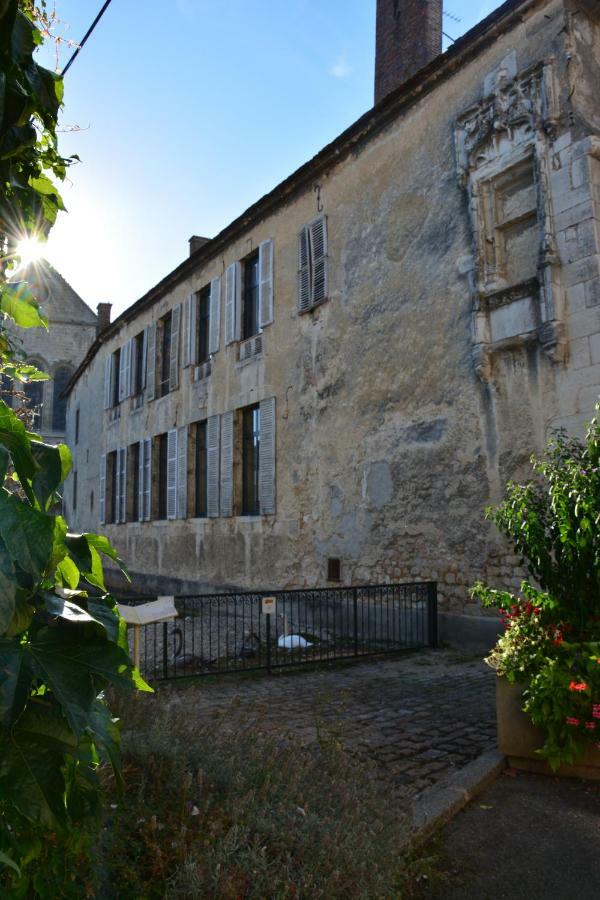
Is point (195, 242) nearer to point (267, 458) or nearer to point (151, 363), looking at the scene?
point (151, 363)

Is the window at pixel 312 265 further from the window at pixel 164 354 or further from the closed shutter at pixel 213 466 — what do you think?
the window at pixel 164 354

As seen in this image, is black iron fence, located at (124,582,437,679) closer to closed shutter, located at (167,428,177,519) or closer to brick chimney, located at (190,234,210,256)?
closed shutter, located at (167,428,177,519)

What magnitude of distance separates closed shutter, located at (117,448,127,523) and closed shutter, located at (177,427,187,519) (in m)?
4.11

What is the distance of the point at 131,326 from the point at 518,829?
19.0 m

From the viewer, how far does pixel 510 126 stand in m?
9.02

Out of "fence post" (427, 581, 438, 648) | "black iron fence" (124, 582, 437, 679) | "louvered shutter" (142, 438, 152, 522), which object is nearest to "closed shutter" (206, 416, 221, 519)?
"louvered shutter" (142, 438, 152, 522)

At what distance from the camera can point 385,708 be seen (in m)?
6.20

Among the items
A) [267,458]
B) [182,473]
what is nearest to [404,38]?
[267,458]

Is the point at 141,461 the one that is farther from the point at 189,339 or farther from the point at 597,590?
the point at 597,590

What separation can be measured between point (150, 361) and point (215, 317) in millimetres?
3964

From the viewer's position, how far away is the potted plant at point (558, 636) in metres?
4.03

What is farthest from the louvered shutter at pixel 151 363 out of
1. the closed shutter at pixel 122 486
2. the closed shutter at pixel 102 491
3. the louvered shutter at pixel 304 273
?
the louvered shutter at pixel 304 273

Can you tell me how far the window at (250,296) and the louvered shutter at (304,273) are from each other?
176 cm

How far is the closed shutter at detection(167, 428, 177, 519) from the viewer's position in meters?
16.8
